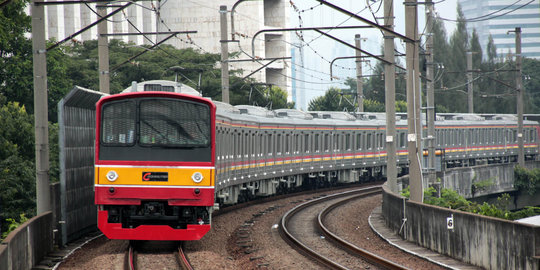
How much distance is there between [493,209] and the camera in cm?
1627

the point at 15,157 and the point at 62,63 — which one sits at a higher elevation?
the point at 62,63

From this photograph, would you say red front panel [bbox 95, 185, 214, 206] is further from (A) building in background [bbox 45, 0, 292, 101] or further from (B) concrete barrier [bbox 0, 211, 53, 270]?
(A) building in background [bbox 45, 0, 292, 101]

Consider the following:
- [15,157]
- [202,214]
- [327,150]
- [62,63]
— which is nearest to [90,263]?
[202,214]

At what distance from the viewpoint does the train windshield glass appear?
14.2 meters

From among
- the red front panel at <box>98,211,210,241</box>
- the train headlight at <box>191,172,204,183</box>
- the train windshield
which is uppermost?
the train windshield

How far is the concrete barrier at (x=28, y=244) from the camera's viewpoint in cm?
1055

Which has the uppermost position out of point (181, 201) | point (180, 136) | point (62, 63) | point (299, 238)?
point (62, 63)

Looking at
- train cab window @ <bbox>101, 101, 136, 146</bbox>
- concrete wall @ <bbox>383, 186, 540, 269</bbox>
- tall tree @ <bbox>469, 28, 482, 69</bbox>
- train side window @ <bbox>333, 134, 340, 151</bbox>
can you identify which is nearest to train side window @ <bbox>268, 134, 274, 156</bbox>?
train side window @ <bbox>333, 134, 340, 151</bbox>

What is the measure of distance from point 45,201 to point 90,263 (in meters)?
1.73

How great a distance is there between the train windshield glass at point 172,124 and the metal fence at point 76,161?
5.30ft

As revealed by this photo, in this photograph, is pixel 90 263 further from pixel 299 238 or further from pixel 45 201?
pixel 299 238

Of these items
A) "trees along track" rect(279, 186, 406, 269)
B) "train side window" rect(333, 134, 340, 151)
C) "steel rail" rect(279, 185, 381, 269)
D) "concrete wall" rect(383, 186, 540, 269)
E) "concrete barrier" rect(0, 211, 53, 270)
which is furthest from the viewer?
"train side window" rect(333, 134, 340, 151)

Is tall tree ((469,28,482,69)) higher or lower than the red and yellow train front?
higher

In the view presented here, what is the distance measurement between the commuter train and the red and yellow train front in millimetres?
17
